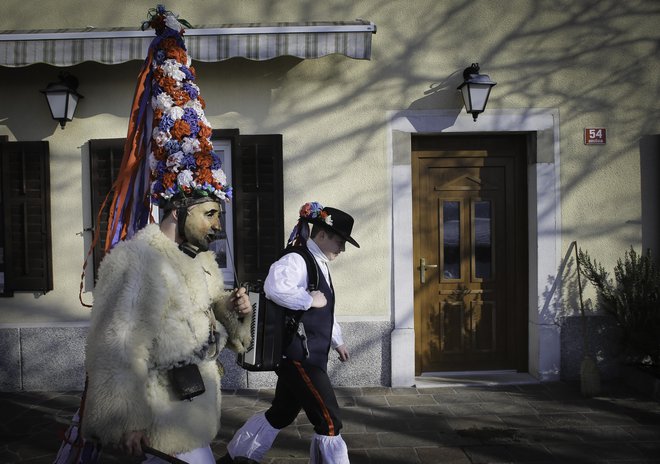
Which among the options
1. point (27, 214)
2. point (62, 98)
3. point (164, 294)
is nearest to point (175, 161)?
point (164, 294)

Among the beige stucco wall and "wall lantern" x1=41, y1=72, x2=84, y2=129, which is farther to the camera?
the beige stucco wall

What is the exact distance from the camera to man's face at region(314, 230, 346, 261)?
3.51 meters

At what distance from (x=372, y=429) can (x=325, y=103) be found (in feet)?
10.9

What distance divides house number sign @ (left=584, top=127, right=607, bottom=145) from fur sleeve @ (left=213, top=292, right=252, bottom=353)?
15.0 ft

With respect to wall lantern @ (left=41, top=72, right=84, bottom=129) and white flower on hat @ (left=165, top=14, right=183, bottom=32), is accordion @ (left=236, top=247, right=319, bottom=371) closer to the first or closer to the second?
white flower on hat @ (left=165, top=14, right=183, bottom=32)

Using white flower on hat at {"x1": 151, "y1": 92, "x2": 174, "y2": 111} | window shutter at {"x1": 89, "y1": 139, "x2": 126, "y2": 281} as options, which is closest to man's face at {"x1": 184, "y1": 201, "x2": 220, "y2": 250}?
white flower on hat at {"x1": 151, "y1": 92, "x2": 174, "y2": 111}

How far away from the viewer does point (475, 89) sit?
5.51 m

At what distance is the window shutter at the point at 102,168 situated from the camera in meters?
5.77

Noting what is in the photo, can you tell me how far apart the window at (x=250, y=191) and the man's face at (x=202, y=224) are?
316cm

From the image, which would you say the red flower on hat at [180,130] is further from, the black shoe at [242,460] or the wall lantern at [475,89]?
the wall lantern at [475,89]

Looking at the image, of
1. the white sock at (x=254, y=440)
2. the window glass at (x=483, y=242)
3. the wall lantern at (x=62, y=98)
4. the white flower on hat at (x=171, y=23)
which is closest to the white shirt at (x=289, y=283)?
the white sock at (x=254, y=440)

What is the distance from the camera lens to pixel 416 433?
4496 mm

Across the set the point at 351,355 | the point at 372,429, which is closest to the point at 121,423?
the point at 372,429

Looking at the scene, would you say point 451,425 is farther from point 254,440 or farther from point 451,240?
point 451,240
